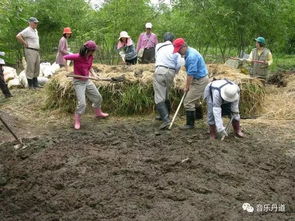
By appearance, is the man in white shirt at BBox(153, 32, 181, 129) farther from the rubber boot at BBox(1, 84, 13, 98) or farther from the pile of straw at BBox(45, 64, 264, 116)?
the rubber boot at BBox(1, 84, 13, 98)

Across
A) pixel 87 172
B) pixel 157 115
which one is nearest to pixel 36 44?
pixel 157 115

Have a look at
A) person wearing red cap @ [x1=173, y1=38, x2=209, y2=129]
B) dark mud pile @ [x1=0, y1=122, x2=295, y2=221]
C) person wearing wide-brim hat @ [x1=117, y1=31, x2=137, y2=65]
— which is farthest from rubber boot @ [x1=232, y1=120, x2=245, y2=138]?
person wearing wide-brim hat @ [x1=117, y1=31, x2=137, y2=65]

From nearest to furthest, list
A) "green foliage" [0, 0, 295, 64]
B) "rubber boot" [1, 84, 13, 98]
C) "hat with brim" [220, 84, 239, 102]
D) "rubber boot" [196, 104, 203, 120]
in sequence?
"hat with brim" [220, 84, 239, 102] < "rubber boot" [196, 104, 203, 120] < "rubber boot" [1, 84, 13, 98] < "green foliage" [0, 0, 295, 64]

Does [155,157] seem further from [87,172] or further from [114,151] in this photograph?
[87,172]

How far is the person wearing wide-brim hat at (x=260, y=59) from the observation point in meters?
9.14

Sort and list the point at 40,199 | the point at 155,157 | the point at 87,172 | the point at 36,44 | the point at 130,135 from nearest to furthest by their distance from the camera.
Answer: the point at 40,199 < the point at 87,172 < the point at 155,157 < the point at 130,135 < the point at 36,44

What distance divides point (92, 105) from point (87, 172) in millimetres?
2996

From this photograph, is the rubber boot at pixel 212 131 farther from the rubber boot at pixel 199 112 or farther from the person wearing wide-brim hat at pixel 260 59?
the person wearing wide-brim hat at pixel 260 59

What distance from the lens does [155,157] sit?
558cm

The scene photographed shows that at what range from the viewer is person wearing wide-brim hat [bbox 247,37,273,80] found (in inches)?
360

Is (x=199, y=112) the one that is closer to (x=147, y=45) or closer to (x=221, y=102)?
(x=221, y=102)

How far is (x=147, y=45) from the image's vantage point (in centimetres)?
1005

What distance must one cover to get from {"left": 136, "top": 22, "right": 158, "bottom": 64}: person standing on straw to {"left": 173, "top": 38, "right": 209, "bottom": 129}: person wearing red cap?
10.5 ft

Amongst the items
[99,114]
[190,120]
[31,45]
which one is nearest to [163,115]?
[190,120]
